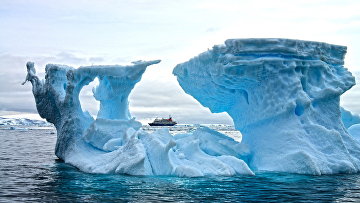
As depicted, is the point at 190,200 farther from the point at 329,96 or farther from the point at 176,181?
the point at 329,96

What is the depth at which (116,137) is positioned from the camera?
57.3 feet

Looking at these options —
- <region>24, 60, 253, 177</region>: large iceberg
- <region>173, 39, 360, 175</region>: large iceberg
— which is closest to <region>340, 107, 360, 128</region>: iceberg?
<region>173, 39, 360, 175</region>: large iceberg

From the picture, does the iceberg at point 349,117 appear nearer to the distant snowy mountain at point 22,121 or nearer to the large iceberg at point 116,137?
the large iceberg at point 116,137

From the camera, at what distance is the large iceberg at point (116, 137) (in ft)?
47.0

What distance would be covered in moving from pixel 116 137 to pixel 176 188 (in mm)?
6021

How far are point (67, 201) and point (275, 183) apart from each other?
19.5 ft

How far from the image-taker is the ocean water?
423 inches

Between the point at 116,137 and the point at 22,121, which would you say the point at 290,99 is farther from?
the point at 22,121

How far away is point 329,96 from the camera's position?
634 inches

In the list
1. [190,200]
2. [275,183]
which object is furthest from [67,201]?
[275,183]

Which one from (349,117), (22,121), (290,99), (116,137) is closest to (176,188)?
(290,99)

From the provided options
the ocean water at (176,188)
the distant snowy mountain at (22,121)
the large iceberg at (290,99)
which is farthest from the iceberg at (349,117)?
the distant snowy mountain at (22,121)

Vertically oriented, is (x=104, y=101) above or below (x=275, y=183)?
above

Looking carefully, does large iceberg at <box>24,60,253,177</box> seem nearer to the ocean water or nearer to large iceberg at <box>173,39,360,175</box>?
the ocean water
